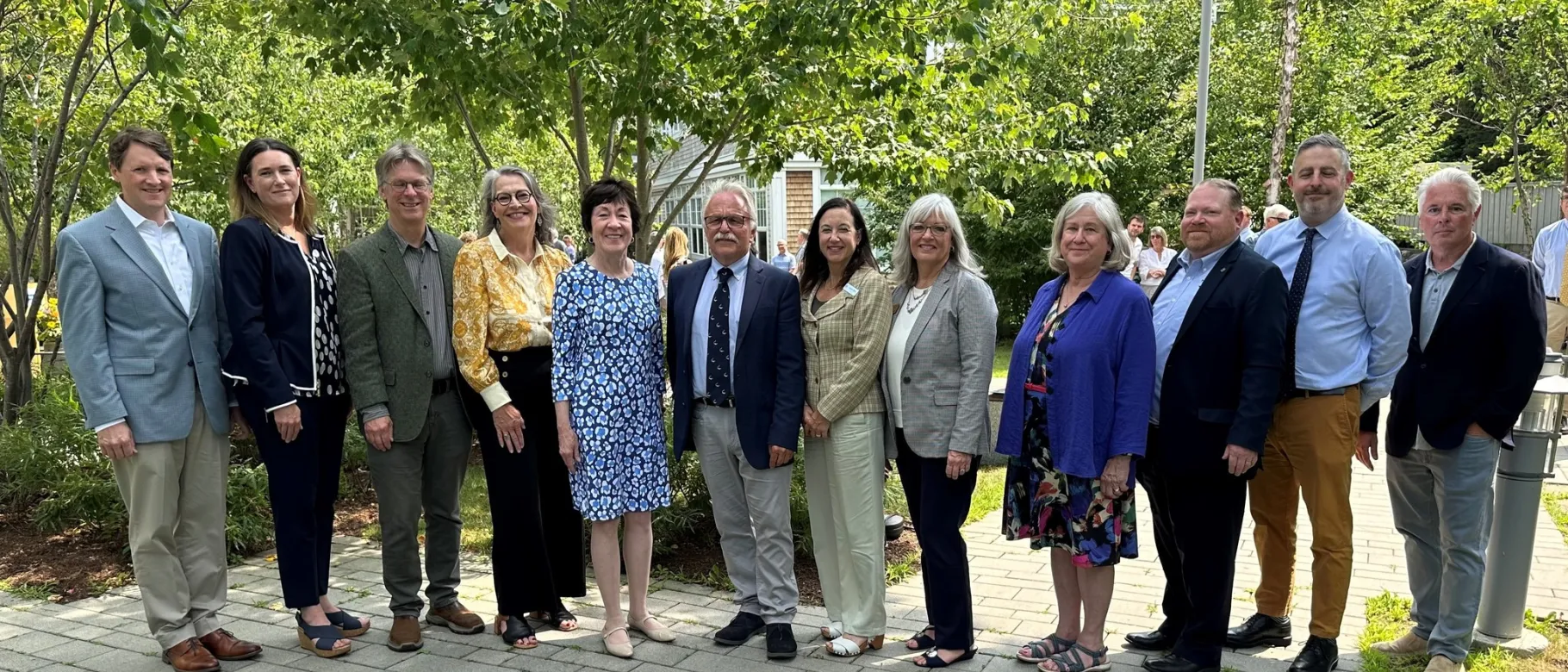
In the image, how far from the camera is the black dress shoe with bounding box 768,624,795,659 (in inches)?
176

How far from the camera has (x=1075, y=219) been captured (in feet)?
13.6

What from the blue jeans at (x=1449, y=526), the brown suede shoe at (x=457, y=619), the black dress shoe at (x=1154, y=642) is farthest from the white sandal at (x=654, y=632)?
the blue jeans at (x=1449, y=526)

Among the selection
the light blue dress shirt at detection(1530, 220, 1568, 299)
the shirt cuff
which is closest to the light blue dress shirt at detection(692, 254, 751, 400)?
the shirt cuff

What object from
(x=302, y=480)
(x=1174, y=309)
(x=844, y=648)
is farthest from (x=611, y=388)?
Answer: (x=1174, y=309)

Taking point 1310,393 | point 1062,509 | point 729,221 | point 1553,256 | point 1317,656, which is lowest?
point 1317,656

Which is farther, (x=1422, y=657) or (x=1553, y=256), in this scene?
(x=1553, y=256)

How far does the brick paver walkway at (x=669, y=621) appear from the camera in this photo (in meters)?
4.45

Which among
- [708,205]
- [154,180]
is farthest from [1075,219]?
[154,180]

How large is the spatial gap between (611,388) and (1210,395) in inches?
91.0

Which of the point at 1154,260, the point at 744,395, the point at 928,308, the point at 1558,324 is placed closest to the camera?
the point at 928,308

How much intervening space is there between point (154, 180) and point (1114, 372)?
12.3 ft

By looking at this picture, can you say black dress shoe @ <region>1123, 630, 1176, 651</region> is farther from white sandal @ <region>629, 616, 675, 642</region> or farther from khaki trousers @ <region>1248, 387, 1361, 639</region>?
white sandal @ <region>629, 616, 675, 642</region>

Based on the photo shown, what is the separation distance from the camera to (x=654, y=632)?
473 cm

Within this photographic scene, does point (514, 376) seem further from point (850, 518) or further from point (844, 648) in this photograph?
point (844, 648)
